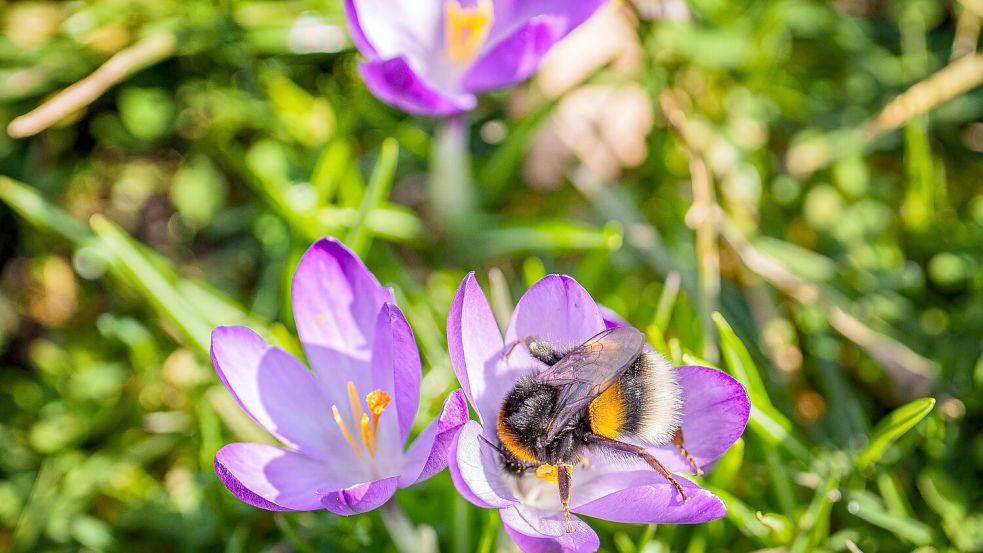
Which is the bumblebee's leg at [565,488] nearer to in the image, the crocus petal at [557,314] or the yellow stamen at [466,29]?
the crocus petal at [557,314]

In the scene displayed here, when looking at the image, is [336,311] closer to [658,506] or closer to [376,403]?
[376,403]

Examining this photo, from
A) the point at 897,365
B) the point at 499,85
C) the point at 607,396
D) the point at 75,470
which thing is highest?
the point at 499,85

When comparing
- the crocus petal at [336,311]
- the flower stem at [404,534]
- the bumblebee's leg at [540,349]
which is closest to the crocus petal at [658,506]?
the bumblebee's leg at [540,349]

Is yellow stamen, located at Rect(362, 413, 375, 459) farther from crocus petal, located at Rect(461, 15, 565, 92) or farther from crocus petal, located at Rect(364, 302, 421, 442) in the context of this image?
crocus petal, located at Rect(461, 15, 565, 92)

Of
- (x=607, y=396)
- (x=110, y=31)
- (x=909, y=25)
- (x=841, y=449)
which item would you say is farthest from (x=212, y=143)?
(x=909, y=25)

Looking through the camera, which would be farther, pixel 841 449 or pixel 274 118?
pixel 274 118

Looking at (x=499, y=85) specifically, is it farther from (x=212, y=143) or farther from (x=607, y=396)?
(x=212, y=143)

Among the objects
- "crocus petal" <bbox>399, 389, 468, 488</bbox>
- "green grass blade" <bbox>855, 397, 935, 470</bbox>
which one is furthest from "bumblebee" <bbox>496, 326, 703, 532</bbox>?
"green grass blade" <bbox>855, 397, 935, 470</bbox>
